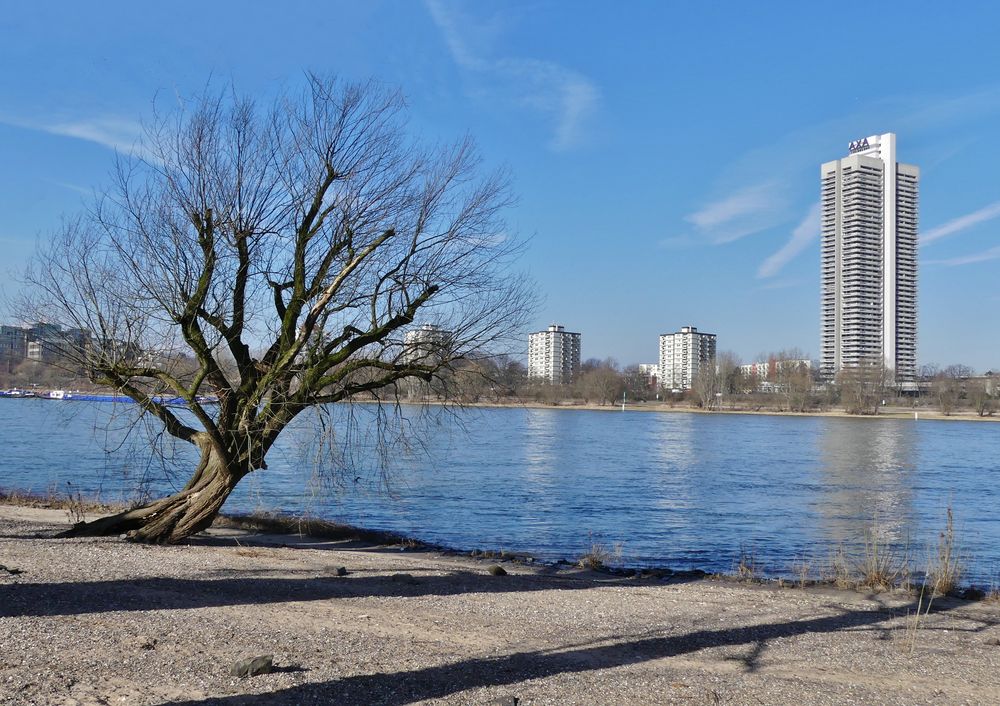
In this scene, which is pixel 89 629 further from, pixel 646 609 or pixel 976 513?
pixel 976 513

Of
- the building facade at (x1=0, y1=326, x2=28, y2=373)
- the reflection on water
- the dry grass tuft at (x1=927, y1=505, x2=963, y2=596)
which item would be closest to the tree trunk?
the building facade at (x1=0, y1=326, x2=28, y2=373)

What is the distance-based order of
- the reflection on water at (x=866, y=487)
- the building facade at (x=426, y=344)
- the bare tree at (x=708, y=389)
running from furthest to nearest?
1. the bare tree at (x=708, y=389)
2. the reflection on water at (x=866, y=487)
3. the building facade at (x=426, y=344)

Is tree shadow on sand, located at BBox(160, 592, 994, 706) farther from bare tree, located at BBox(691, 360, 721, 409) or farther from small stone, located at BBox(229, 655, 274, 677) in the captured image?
bare tree, located at BBox(691, 360, 721, 409)

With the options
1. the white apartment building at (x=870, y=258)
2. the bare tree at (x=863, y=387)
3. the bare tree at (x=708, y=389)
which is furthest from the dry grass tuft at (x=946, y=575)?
the white apartment building at (x=870, y=258)

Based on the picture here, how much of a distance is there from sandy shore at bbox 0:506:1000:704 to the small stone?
7 centimetres

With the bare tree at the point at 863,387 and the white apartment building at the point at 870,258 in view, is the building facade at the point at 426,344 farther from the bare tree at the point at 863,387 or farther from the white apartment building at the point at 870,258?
the white apartment building at the point at 870,258

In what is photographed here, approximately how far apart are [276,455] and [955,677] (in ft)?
106

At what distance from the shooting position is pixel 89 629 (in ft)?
24.0

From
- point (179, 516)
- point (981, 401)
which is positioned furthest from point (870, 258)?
point (179, 516)

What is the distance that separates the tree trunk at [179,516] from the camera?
1357 cm

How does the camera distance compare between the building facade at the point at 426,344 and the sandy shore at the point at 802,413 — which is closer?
the building facade at the point at 426,344

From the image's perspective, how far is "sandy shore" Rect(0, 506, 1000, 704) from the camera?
6.15 m

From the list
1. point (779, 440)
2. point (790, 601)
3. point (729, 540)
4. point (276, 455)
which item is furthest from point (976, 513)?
point (779, 440)

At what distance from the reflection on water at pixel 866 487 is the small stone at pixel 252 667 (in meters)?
12.2
